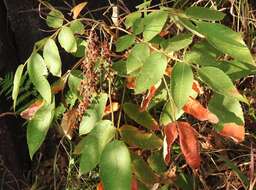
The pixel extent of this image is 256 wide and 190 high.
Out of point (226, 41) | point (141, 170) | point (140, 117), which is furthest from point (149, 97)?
point (226, 41)

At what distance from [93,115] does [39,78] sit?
0.16 m

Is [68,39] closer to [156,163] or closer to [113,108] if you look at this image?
[113,108]

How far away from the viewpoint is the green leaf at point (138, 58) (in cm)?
106

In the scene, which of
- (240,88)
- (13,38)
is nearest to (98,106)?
(240,88)

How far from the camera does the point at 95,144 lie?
1.05 meters

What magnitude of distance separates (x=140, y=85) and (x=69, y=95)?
2.32ft

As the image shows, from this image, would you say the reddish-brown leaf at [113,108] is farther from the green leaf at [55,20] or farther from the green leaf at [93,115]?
the green leaf at [55,20]

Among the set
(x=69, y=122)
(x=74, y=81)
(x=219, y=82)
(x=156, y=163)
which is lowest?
(x=156, y=163)

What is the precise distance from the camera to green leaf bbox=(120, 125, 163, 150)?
1112 millimetres

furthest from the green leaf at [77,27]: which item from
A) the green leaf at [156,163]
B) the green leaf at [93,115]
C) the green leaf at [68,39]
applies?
the green leaf at [156,163]

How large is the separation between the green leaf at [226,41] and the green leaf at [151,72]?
10cm

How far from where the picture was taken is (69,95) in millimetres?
1628

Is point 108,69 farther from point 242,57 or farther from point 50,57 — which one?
point 242,57

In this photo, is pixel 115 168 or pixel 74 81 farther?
pixel 74 81
